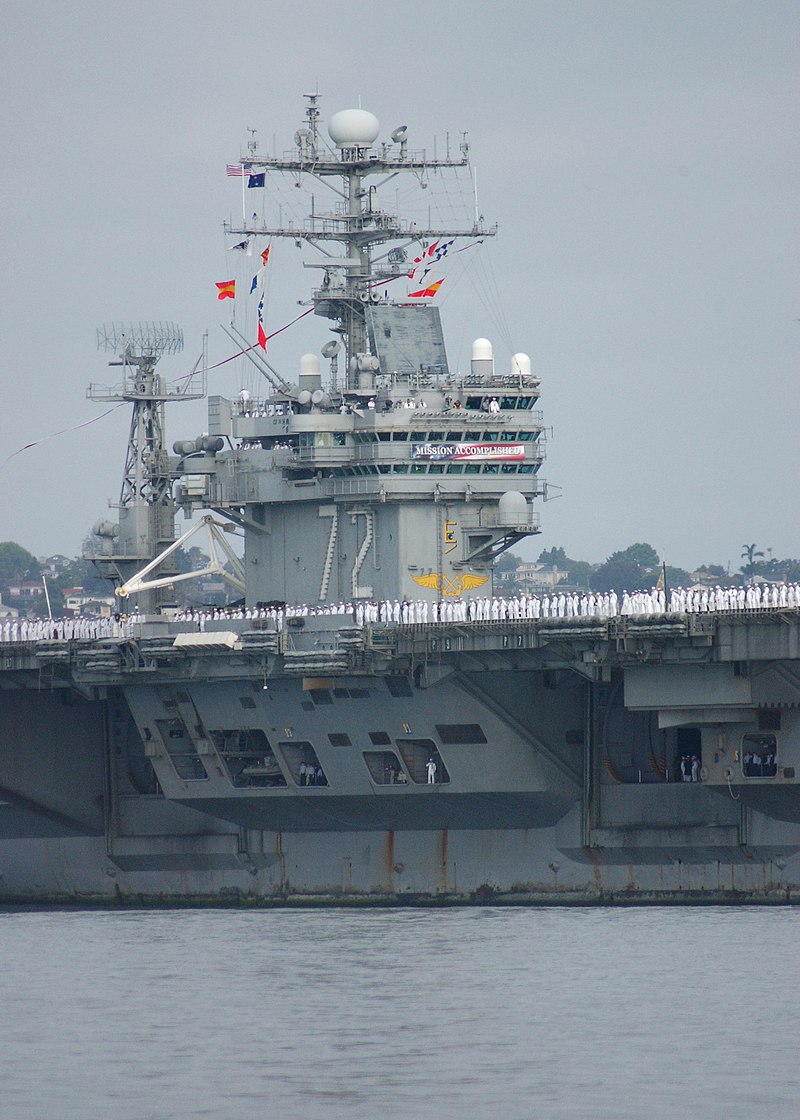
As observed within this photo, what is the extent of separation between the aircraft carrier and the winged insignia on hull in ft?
0.18

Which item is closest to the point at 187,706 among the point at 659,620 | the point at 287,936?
the point at 287,936

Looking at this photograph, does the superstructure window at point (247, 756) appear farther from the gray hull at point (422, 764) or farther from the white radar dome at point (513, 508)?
the white radar dome at point (513, 508)

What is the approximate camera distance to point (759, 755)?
1448 inches

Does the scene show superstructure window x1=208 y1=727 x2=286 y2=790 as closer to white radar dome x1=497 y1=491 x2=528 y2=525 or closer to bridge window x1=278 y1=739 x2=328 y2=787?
bridge window x1=278 y1=739 x2=328 y2=787

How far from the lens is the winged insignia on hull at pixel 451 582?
4112 centimetres

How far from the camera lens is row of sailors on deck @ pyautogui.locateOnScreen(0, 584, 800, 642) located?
3641 cm

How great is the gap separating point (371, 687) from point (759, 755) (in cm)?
661

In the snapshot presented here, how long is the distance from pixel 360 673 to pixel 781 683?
6872mm

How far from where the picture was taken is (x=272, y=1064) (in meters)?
25.3

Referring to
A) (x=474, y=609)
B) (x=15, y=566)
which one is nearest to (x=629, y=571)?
(x=15, y=566)

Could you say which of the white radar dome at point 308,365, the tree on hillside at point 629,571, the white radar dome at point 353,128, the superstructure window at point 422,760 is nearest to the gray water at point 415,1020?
the superstructure window at point 422,760

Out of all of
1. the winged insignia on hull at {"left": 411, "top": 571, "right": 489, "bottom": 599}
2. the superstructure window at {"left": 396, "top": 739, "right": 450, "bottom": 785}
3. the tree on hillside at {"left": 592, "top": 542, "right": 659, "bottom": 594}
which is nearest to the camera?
the superstructure window at {"left": 396, "top": 739, "right": 450, "bottom": 785}

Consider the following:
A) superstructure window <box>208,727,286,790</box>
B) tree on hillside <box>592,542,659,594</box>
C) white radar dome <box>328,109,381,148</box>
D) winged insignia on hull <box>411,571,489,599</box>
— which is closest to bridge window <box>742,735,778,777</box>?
winged insignia on hull <box>411,571,489,599</box>

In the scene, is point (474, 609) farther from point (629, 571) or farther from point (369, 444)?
point (629, 571)
